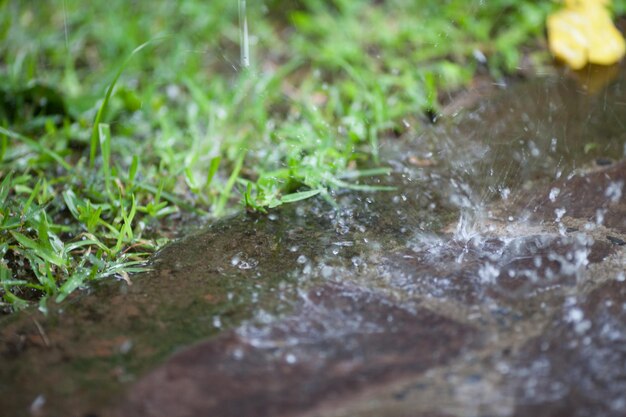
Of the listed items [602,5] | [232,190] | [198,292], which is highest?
[602,5]

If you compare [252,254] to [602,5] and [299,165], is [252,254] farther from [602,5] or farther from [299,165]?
[602,5]

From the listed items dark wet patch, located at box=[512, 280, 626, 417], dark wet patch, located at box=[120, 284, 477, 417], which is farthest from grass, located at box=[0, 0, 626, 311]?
dark wet patch, located at box=[512, 280, 626, 417]

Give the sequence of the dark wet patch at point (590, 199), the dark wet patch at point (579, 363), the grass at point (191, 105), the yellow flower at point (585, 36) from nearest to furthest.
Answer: the dark wet patch at point (579, 363)
the dark wet patch at point (590, 199)
the grass at point (191, 105)
the yellow flower at point (585, 36)

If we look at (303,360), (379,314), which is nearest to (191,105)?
(379,314)

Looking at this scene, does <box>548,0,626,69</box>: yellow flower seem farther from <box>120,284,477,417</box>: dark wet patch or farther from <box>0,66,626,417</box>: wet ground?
<box>120,284,477,417</box>: dark wet patch

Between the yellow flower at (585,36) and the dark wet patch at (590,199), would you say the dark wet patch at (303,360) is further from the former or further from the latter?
the yellow flower at (585,36)

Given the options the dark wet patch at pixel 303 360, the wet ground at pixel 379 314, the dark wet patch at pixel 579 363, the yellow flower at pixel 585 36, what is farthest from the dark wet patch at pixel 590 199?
the yellow flower at pixel 585 36

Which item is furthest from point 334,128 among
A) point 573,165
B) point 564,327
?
point 564,327
